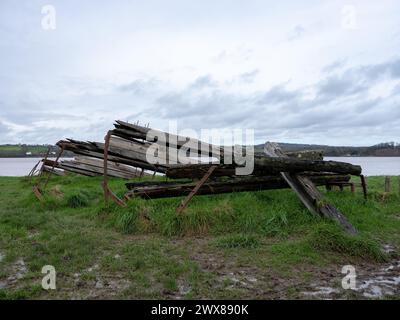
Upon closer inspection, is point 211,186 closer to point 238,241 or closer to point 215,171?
point 215,171

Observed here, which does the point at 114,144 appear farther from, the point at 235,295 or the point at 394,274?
the point at 394,274

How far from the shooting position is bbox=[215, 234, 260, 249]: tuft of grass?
6.08m

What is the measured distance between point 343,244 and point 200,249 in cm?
228

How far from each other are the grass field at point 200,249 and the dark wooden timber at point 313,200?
7.4 inches

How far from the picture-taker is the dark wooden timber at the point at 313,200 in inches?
264

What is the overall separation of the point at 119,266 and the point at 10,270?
1517 mm

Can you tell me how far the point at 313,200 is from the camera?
7492mm

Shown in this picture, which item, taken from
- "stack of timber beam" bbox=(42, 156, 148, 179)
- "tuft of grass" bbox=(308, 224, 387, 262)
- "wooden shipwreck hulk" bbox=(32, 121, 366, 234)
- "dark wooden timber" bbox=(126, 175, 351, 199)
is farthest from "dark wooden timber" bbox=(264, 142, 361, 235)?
"stack of timber beam" bbox=(42, 156, 148, 179)

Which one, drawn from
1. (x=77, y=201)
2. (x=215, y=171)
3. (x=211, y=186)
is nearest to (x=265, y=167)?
(x=215, y=171)

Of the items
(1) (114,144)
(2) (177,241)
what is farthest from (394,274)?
(1) (114,144)

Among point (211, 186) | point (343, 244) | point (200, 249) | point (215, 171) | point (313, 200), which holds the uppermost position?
point (215, 171)

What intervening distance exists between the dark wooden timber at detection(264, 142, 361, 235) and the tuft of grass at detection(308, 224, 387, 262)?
61 cm

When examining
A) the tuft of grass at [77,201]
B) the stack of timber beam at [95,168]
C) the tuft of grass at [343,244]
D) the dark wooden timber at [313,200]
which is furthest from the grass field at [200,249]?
the stack of timber beam at [95,168]

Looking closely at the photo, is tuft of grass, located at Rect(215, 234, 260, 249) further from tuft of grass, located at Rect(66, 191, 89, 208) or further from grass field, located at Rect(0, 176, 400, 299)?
tuft of grass, located at Rect(66, 191, 89, 208)
